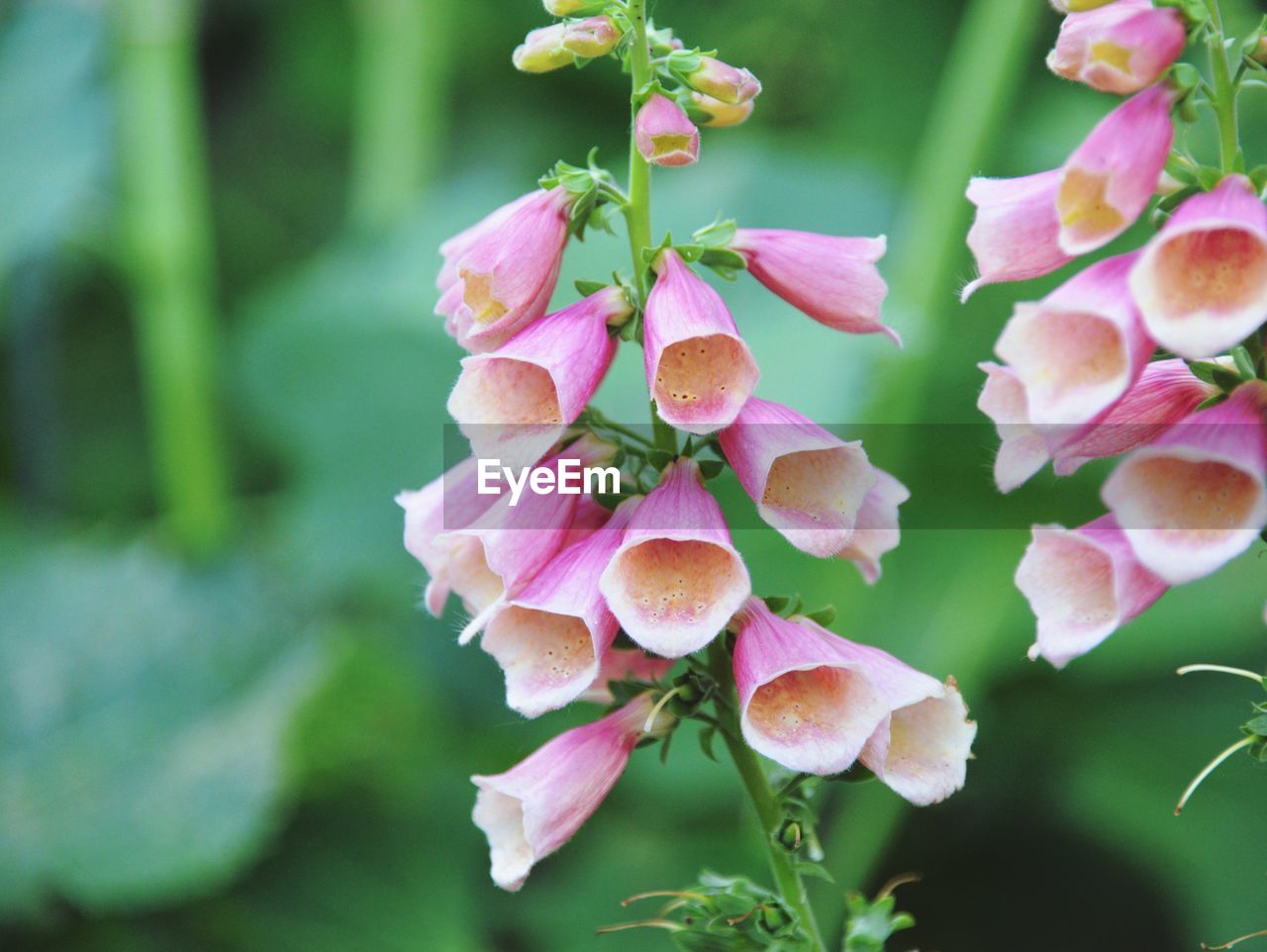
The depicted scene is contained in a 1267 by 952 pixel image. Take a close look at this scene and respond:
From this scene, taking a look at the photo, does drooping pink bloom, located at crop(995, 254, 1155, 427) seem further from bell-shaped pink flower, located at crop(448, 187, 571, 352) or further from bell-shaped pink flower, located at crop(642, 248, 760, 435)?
bell-shaped pink flower, located at crop(448, 187, 571, 352)

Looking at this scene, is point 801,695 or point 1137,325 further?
point 801,695

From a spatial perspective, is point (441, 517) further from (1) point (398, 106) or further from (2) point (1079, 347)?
(1) point (398, 106)

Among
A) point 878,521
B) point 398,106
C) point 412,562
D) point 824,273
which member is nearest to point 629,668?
point 878,521

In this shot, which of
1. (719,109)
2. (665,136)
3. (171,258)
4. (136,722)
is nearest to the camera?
(665,136)

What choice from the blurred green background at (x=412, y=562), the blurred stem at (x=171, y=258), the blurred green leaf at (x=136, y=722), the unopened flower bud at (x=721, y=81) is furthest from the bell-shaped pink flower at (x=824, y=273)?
the blurred stem at (x=171, y=258)

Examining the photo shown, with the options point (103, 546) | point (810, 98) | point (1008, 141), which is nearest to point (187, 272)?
point (103, 546)
